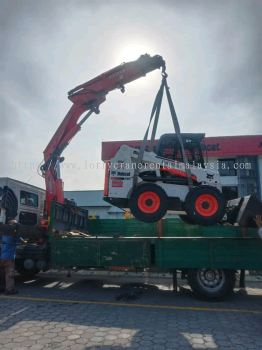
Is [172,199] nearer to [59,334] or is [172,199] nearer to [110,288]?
[110,288]

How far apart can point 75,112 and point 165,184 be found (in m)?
3.99

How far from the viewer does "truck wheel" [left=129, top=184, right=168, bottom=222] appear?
850 cm

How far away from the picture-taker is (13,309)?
6.88 m

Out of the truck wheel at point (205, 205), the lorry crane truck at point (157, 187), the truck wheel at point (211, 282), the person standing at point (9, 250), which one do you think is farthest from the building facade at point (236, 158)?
the truck wheel at point (211, 282)

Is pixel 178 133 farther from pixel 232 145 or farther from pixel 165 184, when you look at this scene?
pixel 232 145

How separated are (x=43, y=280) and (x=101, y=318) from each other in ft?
14.9

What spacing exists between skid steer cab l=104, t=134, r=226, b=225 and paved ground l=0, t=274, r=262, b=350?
6.47 ft

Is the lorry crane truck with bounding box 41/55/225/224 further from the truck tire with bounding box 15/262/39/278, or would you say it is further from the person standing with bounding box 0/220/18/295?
the truck tire with bounding box 15/262/39/278

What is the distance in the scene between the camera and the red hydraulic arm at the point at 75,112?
10320 millimetres

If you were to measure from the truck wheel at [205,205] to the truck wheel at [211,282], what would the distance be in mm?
1184

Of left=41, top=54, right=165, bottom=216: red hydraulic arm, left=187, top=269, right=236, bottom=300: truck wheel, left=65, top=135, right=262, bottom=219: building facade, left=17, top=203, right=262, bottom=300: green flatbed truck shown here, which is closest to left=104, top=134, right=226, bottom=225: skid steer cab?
left=17, top=203, right=262, bottom=300: green flatbed truck

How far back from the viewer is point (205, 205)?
8453 millimetres

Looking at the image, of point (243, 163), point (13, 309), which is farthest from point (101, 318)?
point (243, 163)

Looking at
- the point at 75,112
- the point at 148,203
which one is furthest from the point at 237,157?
the point at 148,203
